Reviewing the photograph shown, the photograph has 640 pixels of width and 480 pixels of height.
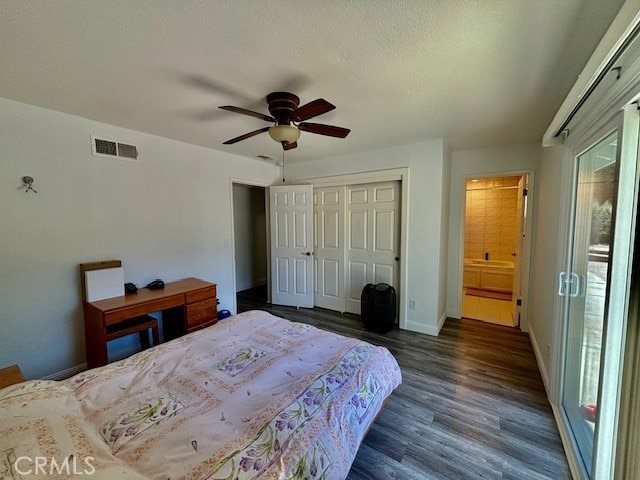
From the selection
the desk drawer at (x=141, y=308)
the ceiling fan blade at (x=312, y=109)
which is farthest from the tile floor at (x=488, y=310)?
the desk drawer at (x=141, y=308)

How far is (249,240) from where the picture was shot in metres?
5.66

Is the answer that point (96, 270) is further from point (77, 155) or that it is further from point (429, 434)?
point (429, 434)

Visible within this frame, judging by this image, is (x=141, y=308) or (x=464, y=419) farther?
(x=141, y=308)

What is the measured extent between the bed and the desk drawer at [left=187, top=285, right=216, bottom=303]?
3.49 ft

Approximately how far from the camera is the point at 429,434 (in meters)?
1.80

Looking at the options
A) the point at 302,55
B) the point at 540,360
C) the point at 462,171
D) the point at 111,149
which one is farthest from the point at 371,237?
the point at 111,149

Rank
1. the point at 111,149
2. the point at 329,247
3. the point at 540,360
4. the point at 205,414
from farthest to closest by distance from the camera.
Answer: the point at 329,247
the point at 111,149
the point at 540,360
the point at 205,414

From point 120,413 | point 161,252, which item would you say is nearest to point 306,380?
point 120,413

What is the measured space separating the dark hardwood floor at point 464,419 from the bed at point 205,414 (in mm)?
380

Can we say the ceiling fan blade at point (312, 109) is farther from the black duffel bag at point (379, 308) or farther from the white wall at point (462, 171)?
the white wall at point (462, 171)

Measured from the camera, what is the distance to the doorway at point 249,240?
538 centimetres

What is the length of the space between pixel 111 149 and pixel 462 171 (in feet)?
14.4

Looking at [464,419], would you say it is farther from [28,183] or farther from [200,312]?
[28,183]

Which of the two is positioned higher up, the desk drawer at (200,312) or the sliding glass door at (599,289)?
the sliding glass door at (599,289)
